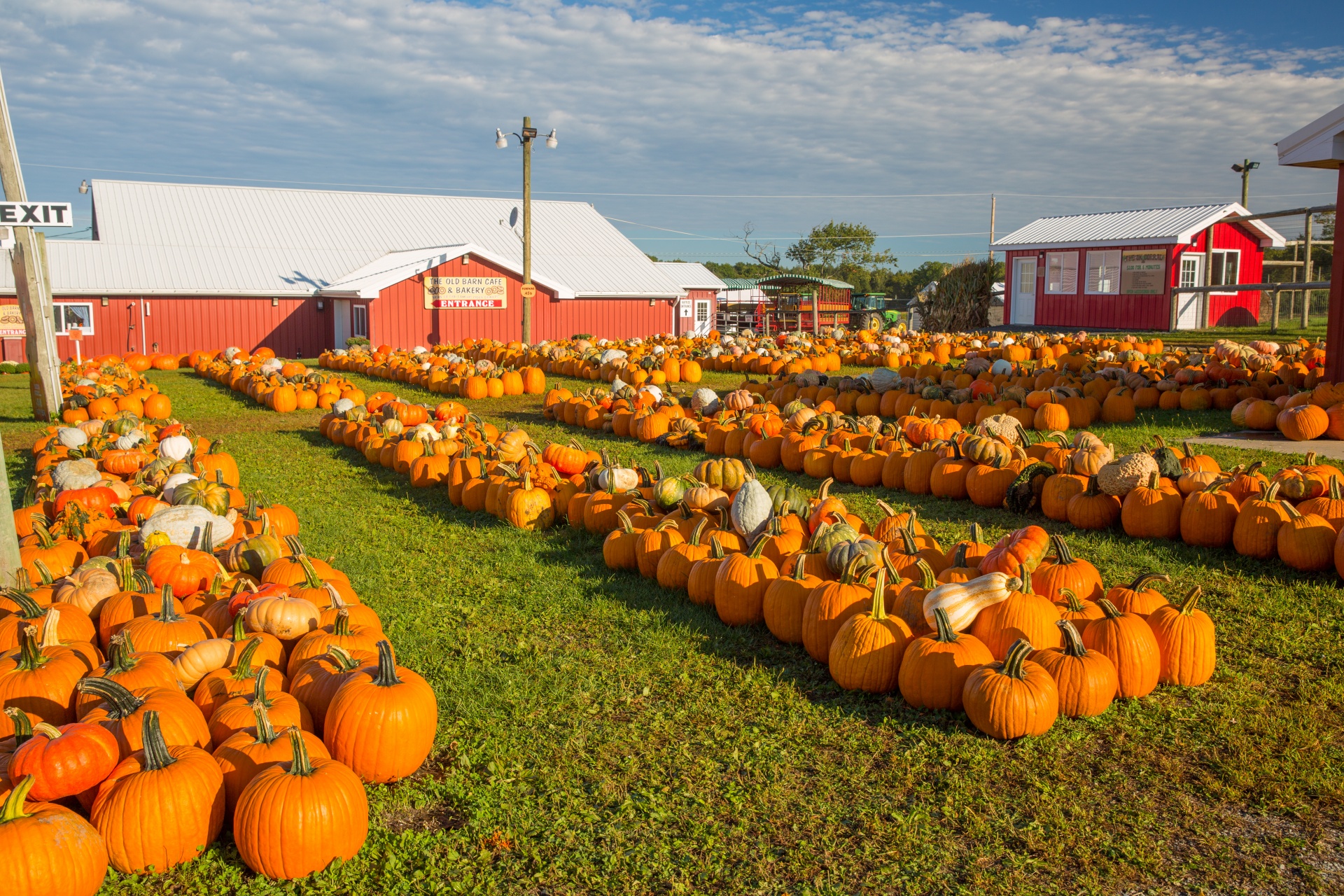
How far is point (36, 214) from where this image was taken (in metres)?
5.59

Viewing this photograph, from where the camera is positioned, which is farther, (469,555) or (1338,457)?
(1338,457)

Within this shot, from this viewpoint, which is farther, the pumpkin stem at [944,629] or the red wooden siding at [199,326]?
the red wooden siding at [199,326]

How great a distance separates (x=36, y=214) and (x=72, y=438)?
4.92 meters

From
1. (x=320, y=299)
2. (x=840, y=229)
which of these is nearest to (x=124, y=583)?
(x=320, y=299)

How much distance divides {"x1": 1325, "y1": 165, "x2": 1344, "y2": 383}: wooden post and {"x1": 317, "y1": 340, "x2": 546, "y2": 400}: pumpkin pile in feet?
39.8

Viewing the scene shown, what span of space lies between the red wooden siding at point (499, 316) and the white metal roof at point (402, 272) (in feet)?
0.78

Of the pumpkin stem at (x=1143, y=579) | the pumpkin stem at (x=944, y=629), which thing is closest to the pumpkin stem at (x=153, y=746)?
the pumpkin stem at (x=944, y=629)

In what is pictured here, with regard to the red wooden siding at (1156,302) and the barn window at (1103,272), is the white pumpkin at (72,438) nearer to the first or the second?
the red wooden siding at (1156,302)

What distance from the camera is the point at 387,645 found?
12.3ft

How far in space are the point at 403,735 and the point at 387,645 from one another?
350mm

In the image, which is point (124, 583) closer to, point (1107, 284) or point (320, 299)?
point (320, 299)

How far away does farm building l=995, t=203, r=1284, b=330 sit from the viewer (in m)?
28.8

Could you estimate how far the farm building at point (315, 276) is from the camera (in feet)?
97.3

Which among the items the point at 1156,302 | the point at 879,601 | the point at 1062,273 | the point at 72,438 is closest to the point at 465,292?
the point at 1062,273
